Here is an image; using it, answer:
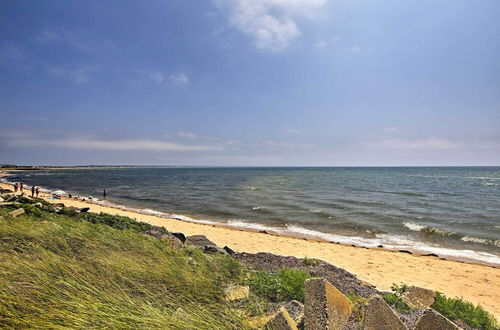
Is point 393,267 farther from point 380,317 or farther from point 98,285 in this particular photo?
point 98,285

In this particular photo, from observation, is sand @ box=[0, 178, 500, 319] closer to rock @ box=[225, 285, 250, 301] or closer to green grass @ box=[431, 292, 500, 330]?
green grass @ box=[431, 292, 500, 330]

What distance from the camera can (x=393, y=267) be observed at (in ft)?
37.4

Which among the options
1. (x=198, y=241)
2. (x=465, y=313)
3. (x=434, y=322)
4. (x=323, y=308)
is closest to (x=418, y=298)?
(x=465, y=313)

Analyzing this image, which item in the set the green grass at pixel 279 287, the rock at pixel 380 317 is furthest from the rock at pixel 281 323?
the green grass at pixel 279 287

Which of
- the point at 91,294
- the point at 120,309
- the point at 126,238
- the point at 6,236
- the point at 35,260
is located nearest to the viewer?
Answer: the point at 120,309

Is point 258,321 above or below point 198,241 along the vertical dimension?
above

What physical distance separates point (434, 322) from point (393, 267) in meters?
9.19

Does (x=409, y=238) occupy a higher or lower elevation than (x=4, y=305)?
lower

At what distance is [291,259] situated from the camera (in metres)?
9.60

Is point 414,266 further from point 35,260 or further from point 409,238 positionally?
point 35,260

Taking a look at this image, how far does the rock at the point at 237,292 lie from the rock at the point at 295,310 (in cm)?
83

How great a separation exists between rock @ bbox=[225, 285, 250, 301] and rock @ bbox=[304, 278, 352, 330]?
134cm

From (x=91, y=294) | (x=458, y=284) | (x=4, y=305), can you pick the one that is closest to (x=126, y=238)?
(x=91, y=294)

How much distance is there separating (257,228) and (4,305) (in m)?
17.5
